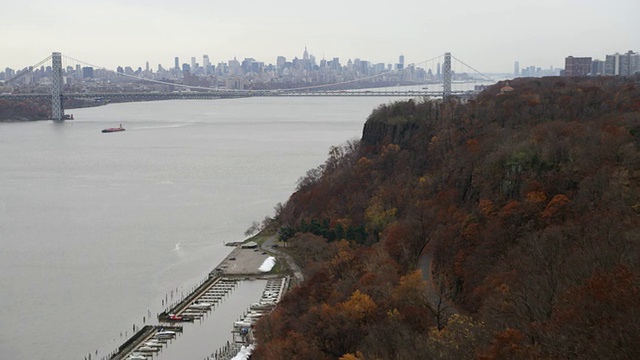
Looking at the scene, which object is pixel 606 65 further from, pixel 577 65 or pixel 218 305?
pixel 218 305

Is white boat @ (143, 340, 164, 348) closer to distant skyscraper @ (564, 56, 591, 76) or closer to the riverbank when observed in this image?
the riverbank

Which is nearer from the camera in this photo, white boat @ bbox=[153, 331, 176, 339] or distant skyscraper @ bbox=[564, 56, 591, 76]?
white boat @ bbox=[153, 331, 176, 339]

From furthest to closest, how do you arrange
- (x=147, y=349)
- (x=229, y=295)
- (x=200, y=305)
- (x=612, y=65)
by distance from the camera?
(x=612, y=65) → (x=229, y=295) → (x=200, y=305) → (x=147, y=349)

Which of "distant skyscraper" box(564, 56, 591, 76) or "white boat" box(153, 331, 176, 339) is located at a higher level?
"distant skyscraper" box(564, 56, 591, 76)

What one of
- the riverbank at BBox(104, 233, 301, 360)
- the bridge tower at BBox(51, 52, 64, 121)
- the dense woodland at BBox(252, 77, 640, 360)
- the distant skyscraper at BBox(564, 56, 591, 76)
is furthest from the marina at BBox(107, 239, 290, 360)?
the bridge tower at BBox(51, 52, 64, 121)

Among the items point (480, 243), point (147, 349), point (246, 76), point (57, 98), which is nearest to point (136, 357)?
point (147, 349)

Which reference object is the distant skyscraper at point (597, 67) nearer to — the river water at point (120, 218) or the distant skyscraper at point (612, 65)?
the distant skyscraper at point (612, 65)

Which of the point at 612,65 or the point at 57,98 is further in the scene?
the point at 57,98
